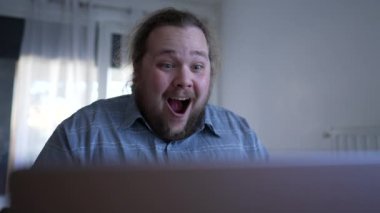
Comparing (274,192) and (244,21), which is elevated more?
(244,21)

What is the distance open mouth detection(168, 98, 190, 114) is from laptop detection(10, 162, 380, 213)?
792mm

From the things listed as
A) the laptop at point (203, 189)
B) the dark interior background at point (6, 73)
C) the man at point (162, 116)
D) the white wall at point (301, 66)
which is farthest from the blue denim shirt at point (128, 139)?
the dark interior background at point (6, 73)

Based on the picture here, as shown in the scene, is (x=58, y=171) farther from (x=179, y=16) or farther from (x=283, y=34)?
(x=283, y=34)

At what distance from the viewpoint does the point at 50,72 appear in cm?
245

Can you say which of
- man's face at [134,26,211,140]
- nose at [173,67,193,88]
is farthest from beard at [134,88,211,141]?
nose at [173,67,193,88]

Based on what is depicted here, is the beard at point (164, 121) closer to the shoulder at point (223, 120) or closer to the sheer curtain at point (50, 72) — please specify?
the shoulder at point (223, 120)

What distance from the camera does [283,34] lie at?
87.1 inches

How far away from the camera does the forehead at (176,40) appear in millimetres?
996

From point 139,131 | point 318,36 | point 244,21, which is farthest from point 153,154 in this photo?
point 244,21

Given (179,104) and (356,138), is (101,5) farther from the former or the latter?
(356,138)

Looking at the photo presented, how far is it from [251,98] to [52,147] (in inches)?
73.7

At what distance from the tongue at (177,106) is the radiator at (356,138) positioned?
985 millimetres

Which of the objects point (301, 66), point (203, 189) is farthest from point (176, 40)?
point (301, 66)

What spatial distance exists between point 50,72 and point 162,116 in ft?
5.79
